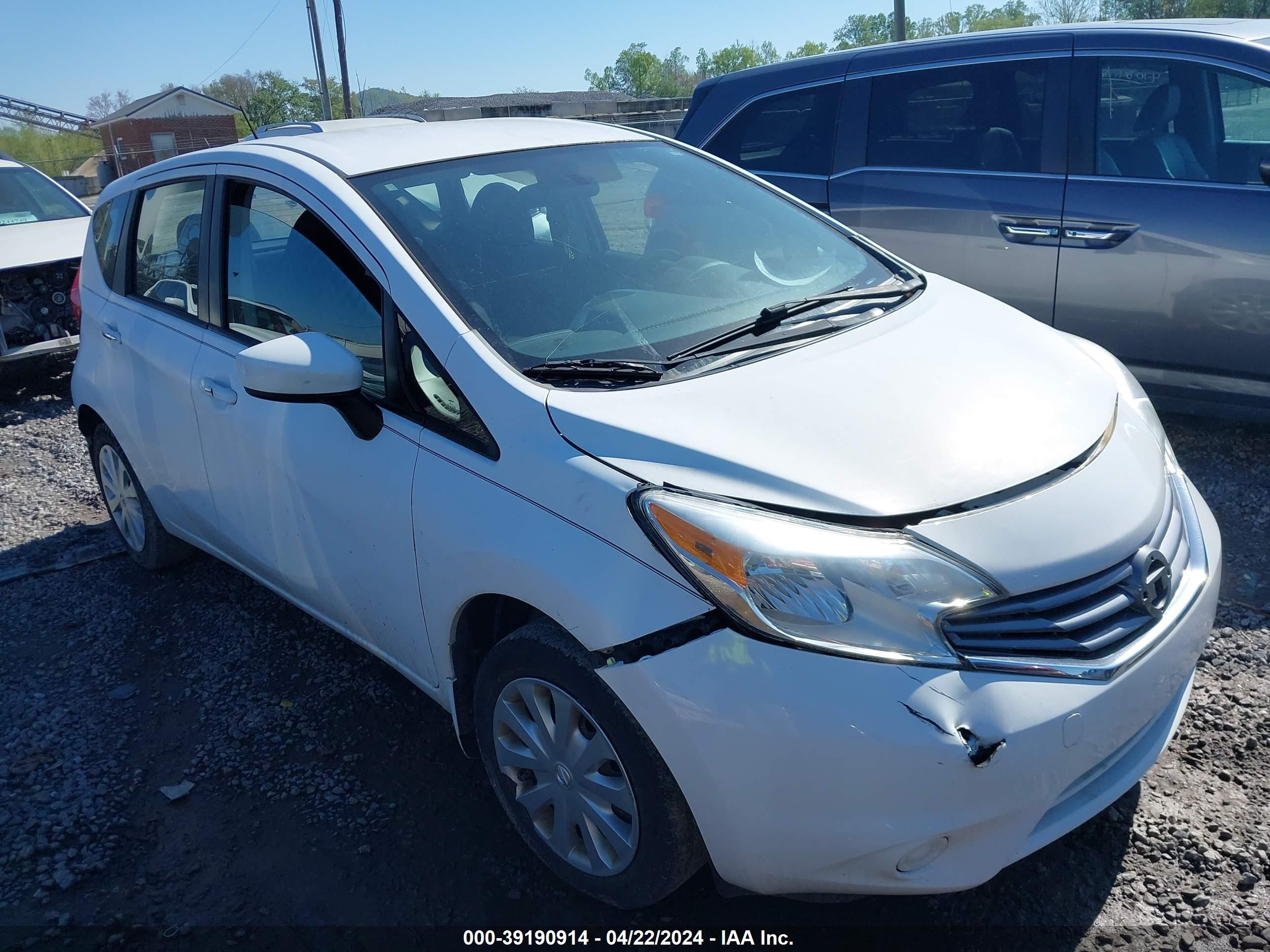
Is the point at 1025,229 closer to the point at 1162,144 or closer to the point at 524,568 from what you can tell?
the point at 1162,144

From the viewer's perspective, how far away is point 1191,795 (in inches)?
101

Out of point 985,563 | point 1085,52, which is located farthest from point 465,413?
point 1085,52

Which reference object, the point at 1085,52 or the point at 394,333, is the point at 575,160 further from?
the point at 1085,52

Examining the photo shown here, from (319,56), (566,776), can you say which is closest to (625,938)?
(566,776)

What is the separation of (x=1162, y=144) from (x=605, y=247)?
2.83 m

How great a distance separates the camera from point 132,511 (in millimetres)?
4281

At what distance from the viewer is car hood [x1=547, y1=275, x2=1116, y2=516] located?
2031mm

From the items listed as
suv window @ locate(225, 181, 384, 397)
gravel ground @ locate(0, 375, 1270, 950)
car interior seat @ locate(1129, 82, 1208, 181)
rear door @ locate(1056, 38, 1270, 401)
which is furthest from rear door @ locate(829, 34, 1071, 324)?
suv window @ locate(225, 181, 384, 397)

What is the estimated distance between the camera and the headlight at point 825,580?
1.87 meters

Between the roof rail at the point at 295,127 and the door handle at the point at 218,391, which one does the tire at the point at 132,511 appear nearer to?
the door handle at the point at 218,391

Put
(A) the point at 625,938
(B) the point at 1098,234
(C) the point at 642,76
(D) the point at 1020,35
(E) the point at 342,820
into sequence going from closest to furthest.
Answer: (A) the point at 625,938 < (E) the point at 342,820 < (B) the point at 1098,234 < (D) the point at 1020,35 < (C) the point at 642,76

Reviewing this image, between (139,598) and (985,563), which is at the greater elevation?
(985,563)

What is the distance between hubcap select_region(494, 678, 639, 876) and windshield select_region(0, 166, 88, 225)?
7.60m

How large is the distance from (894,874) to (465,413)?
1347 millimetres
